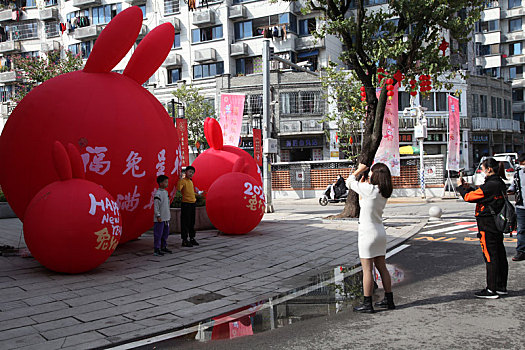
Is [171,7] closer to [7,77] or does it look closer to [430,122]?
[7,77]

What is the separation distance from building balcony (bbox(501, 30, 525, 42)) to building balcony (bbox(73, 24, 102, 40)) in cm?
4153

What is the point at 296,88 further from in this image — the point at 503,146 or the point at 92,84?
the point at 92,84

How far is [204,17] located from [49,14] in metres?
18.6

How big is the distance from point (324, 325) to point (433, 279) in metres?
2.87

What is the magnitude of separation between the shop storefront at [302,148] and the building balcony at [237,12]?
1168 cm

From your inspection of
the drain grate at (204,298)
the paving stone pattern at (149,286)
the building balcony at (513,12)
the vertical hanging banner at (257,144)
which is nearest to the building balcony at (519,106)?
the building balcony at (513,12)

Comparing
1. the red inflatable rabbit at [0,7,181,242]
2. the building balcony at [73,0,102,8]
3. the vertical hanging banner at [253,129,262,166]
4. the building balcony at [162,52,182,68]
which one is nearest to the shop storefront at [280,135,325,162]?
the building balcony at [162,52,182,68]

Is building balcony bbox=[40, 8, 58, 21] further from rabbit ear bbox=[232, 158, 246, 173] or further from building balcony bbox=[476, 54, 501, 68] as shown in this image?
building balcony bbox=[476, 54, 501, 68]

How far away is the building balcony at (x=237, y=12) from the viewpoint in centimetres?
3950

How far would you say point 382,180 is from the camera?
565 centimetres

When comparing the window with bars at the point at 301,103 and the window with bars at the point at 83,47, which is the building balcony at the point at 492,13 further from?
the window with bars at the point at 83,47

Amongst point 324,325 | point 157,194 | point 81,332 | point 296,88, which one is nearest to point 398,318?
point 324,325

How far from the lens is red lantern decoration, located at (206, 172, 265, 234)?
447 inches

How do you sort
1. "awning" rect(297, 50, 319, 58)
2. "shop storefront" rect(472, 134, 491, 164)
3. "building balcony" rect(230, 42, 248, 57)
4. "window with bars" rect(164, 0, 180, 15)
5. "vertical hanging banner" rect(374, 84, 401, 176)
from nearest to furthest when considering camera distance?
"vertical hanging banner" rect(374, 84, 401, 176) < "awning" rect(297, 50, 319, 58) < "building balcony" rect(230, 42, 248, 57) < "shop storefront" rect(472, 134, 491, 164) < "window with bars" rect(164, 0, 180, 15)
